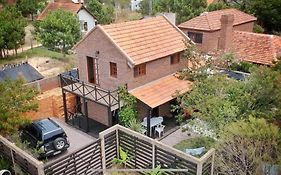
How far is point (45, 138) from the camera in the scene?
59.2 ft

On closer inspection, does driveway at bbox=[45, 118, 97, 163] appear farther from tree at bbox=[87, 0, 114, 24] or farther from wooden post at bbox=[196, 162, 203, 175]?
tree at bbox=[87, 0, 114, 24]

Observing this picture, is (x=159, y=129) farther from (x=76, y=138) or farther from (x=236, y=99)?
(x=236, y=99)

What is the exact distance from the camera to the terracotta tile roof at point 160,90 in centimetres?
2044

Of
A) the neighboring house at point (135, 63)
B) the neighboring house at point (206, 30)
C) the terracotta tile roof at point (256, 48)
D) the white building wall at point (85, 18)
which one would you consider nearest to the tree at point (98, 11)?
the white building wall at point (85, 18)

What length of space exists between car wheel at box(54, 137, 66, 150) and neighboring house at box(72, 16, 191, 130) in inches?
131

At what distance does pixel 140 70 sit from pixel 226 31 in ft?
40.4

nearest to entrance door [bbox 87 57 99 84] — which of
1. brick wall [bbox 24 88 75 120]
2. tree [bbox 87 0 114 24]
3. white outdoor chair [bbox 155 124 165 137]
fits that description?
brick wall [bbox 24 88 75 120]

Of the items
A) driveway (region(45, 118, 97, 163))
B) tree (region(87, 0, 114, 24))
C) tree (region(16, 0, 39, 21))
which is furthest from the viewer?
tree (region(16, 0, 39, 21))

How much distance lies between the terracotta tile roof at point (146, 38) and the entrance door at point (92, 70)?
9.40 feet

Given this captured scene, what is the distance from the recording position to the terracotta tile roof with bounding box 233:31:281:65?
93.0ft

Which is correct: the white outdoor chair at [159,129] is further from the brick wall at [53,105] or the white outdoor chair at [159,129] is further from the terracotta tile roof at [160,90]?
the brick wall at [53,105]

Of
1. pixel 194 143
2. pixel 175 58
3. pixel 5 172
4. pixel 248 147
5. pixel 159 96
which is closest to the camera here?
pixel 248 147

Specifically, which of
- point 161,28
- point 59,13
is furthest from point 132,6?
point 161,28

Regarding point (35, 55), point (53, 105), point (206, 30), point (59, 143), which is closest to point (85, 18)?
point (35, 55)
